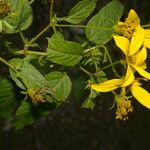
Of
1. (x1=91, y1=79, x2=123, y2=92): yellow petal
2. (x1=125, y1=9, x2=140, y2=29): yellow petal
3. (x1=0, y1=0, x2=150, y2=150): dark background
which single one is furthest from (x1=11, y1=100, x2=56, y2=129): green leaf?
(x1=0, y1=0, x2=150, y2=150): dark background

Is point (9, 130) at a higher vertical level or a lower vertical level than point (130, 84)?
lower

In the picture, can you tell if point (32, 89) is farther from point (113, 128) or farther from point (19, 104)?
point (113, 128)

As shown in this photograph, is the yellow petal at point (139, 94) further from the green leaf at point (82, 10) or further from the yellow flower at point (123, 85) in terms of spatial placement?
the green leaf at point (82, 10)

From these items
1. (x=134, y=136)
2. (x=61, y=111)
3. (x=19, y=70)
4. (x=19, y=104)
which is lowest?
(x=134, y=136)

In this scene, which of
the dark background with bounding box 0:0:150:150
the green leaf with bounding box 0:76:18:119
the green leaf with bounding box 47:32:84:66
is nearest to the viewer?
the green leaf with bounding box 47:32:84:66

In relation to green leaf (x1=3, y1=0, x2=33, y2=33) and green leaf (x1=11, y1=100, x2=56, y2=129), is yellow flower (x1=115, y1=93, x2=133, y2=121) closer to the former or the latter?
green leaf (x1=11, y1=100, x2=56, y2=129)

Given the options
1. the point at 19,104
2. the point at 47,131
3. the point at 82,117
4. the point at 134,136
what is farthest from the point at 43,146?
the point at 19,104
